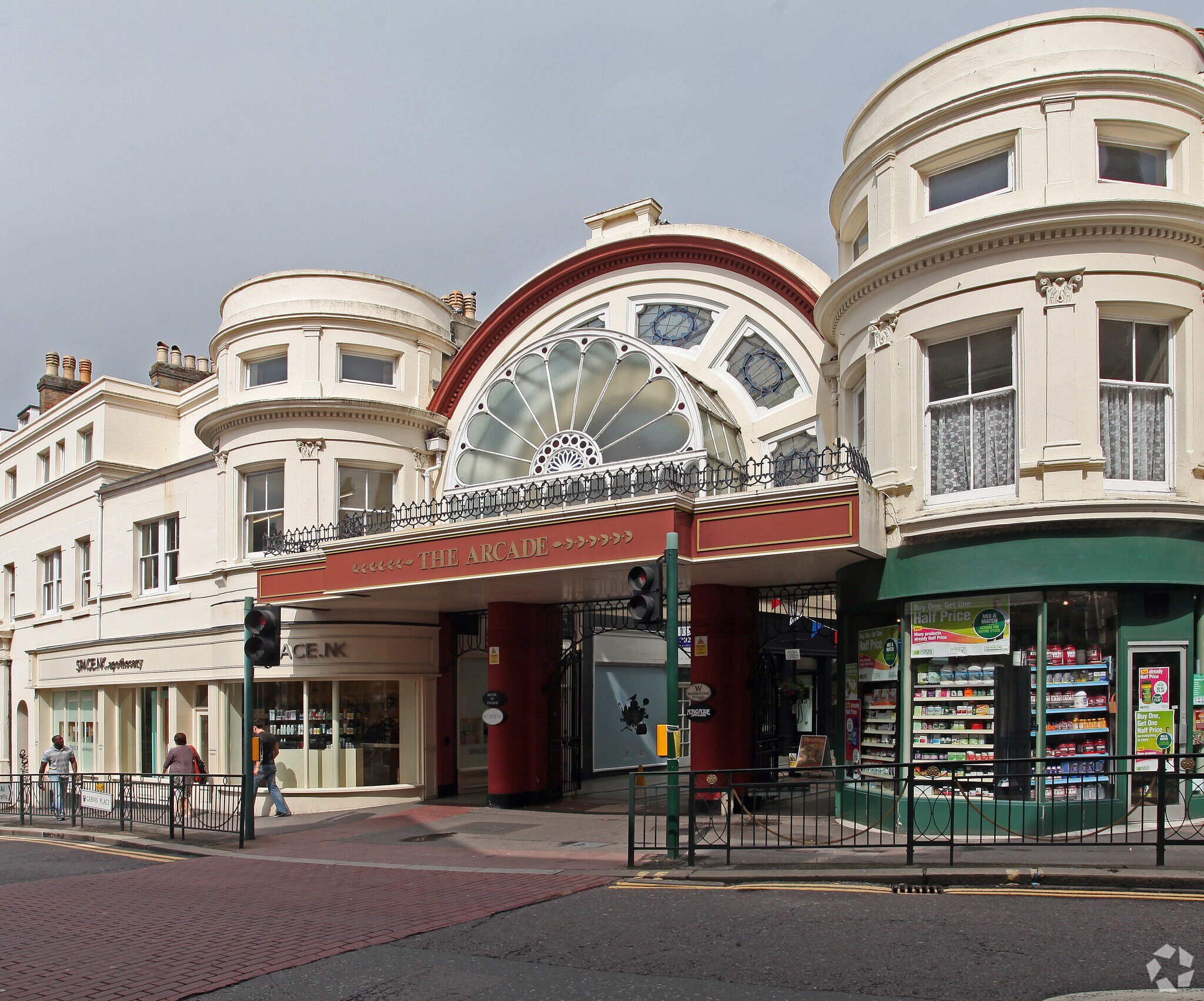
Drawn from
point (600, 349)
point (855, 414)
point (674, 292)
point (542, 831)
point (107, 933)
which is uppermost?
point (674, 292)

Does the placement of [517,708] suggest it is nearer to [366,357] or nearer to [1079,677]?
[366,357]

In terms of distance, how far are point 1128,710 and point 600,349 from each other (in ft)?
30.7

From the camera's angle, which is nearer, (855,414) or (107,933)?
(107,933)

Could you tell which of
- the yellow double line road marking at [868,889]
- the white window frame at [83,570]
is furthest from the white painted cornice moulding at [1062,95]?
the white window frame at [83,570]

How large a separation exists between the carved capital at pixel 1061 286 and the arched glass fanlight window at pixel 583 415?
207 inches

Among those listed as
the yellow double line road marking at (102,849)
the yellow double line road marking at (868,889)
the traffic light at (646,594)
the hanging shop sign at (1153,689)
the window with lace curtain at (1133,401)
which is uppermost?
the window with lace curtain at (1133,401)

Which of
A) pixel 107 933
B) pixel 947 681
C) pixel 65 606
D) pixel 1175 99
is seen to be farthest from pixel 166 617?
pixel 1175 99

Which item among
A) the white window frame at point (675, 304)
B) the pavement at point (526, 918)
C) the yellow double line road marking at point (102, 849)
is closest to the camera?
the pavement at point (526, 918)

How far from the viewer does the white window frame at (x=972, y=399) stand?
13094 millimetres

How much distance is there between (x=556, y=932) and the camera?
8.70m

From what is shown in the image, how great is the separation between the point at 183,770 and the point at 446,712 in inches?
209

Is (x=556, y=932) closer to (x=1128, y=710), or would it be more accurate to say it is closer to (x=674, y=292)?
(x=1128, y=710)

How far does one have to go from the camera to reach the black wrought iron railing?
14.5m

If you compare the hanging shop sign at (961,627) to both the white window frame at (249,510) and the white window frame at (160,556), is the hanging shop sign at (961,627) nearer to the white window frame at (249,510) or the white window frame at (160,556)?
the white window frame at (249,510)
